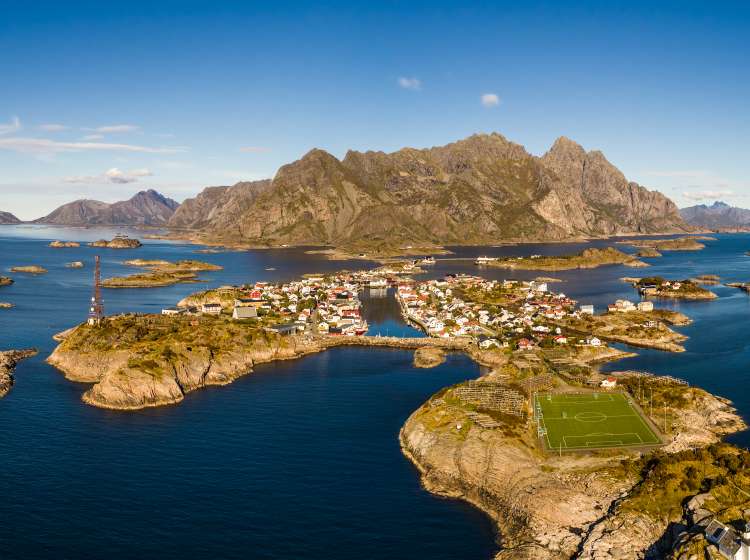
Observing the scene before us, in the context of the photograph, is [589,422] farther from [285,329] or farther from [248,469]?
[285,329]

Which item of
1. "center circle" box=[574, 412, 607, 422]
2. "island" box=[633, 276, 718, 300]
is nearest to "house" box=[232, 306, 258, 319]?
"center circle" box=[574, 412, 607, 422]

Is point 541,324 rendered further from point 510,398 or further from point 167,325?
point 167,325

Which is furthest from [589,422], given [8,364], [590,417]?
[8,364]

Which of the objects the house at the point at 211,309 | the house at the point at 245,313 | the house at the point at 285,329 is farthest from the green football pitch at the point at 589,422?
the house at the point at 211,309

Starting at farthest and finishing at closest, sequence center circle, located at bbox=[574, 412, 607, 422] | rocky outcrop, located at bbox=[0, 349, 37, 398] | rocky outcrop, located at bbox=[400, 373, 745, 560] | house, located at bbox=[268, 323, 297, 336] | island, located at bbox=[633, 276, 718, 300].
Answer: island, located at bbox=[633, 276, 718, 300] → house, located at bbox=[268, 323, 297, 336] → rocky outcrop, located at bbox=[0, 349, 37, 398] → center circle, located at bbox=[574, 412, 607, 422] → rocky outcrop, located at bbox=[400, 373, 745, 560]

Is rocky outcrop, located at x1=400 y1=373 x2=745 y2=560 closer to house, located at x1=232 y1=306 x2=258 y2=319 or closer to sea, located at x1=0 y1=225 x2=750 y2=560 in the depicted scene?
sea, located at x1=0 y1=225 x2=750 y2=560

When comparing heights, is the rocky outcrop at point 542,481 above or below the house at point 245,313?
below

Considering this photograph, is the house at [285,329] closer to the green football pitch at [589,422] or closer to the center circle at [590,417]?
the green football pitch at [589,422]
